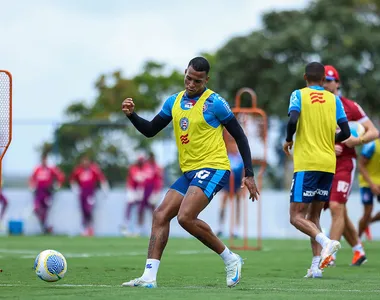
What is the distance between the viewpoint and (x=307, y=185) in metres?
11.0

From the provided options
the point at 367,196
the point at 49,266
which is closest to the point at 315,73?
the point at 49,266

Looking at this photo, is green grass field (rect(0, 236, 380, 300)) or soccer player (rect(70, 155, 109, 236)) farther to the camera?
soccer player (rect(70, 155, 109, 236))

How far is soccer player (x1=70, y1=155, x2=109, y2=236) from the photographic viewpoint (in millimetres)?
26812

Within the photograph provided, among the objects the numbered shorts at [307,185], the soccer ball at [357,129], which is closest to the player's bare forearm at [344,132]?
the numbered shorts at [307,185]

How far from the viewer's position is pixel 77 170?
27109mm

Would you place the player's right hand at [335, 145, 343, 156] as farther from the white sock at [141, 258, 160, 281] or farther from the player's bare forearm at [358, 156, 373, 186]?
the white sock at [141, 258, 160, 281]

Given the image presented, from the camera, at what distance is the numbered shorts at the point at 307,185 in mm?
11039

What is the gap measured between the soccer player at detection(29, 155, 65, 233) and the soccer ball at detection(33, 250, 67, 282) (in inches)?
684

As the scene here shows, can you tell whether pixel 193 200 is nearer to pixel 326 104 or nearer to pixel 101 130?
pixel 326 104

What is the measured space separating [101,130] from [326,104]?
17.3 meters

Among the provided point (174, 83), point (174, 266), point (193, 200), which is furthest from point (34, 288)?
point (174, 83)

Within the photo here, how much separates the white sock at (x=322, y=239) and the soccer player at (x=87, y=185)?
54.5 ft

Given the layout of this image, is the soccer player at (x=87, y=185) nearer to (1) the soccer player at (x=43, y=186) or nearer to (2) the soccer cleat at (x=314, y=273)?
(1) the soccer player at (x=43, y=186)

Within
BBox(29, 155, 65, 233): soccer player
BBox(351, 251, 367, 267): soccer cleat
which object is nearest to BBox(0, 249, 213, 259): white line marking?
BBox(351, 251, 367, 267): soccer cleat
